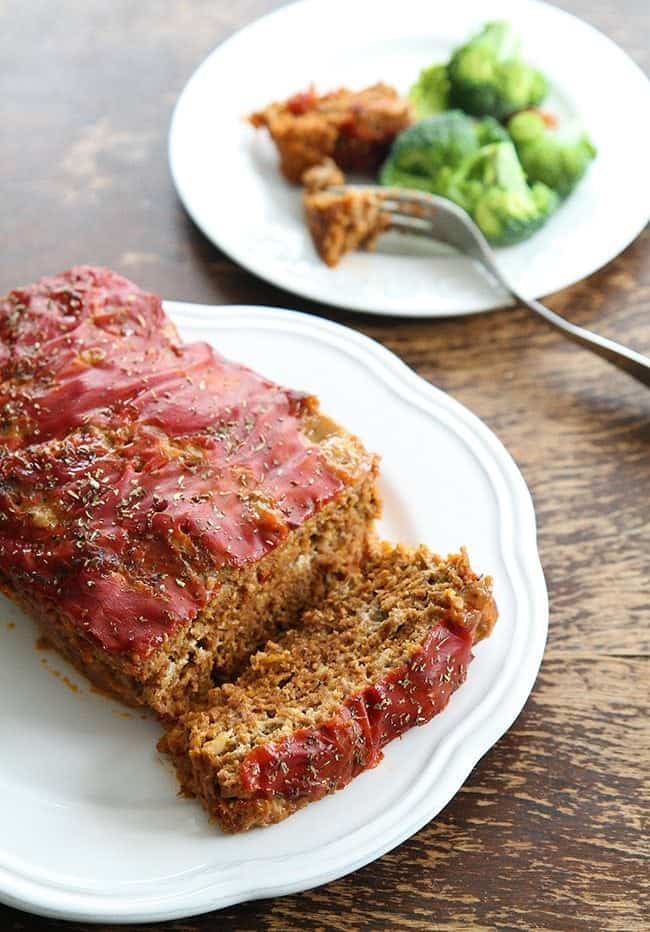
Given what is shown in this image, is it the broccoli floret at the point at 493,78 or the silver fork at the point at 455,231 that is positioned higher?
the broccoli floret at the point at 493,78

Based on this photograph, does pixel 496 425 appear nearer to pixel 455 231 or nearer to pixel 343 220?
pixel 455 231

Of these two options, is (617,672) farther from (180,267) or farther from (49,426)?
(180,267)

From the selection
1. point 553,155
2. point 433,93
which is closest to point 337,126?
point 433,93

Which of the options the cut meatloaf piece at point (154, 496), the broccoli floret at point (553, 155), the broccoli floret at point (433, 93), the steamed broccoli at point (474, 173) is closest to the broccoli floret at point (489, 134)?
the steamed broccoli at point (474, 173)

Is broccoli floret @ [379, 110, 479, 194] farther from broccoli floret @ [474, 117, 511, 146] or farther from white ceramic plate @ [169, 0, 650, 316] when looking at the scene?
white ceramic plate @ [169, 0, 650, 316]

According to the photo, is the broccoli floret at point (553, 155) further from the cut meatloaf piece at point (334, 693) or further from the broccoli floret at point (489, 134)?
the cut meatloaf piece at point (334, 693)

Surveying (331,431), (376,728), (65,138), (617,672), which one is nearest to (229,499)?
(331,431)

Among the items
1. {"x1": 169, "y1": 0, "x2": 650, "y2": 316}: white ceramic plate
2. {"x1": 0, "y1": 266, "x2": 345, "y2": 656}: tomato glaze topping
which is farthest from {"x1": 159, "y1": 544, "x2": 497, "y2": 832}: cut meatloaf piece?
{"x1": 169, "y1": 0, "x2": 650, "y2": 316}: white ceramic plate

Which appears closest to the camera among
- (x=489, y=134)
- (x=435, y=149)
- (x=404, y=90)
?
(x=435, y=149)

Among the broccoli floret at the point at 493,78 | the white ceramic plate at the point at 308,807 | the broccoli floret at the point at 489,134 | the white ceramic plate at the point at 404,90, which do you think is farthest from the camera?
the broccoli floret at the point at 493,78
